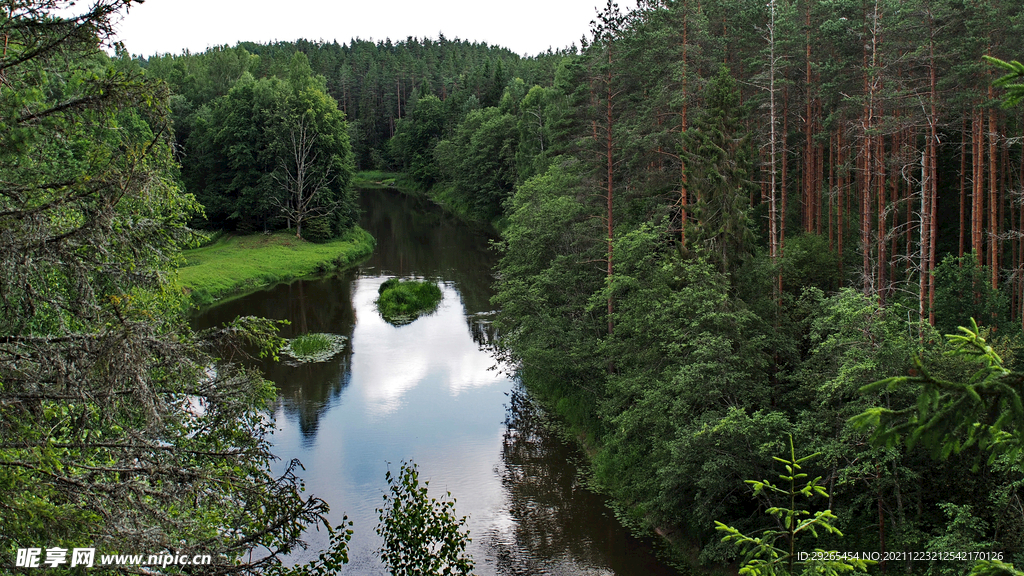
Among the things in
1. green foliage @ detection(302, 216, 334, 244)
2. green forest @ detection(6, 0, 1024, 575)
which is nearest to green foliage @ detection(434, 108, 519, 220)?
green foliage @ detection(302, 216, 334, 244)

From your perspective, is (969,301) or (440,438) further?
(440,438)

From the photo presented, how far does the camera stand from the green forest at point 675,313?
19.1ft

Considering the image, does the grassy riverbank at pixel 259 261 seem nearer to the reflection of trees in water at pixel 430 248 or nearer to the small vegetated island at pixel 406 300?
the reflection of trees in water at pixel 430 248

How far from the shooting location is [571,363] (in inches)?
993

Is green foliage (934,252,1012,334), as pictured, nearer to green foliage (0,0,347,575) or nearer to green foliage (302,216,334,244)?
green foliage (0,0,347,575)

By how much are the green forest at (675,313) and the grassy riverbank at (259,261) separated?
12.8 m

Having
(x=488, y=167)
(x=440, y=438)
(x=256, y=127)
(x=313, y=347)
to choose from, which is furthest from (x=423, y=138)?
(x=440, y=438)

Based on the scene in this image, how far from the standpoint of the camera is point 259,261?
5100 cm

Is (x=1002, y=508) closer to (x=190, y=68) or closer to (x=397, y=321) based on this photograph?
(x=397, y=321)

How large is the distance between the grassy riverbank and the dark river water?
210cm

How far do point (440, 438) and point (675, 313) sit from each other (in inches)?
387

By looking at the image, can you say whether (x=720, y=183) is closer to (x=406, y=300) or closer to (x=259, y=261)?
(x=406, y=300)

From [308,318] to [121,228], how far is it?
3458 cm

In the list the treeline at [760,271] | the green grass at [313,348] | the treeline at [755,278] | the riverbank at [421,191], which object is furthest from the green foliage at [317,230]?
the treeline at [755,278]
